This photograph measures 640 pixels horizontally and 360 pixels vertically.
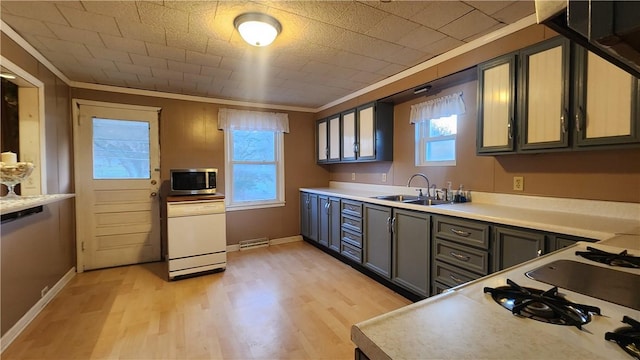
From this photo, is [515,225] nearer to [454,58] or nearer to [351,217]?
[454,58]

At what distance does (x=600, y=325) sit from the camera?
2.09ft

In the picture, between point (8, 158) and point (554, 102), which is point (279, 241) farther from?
point (554, 102)

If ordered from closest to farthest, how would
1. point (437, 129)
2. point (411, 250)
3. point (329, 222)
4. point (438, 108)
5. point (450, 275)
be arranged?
1. point (450, 275)
2. point (411, 250)
3. point (438, 108)
4. point (437, 129)
5. point (329, 222)

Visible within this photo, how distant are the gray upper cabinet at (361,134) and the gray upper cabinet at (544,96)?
63.7 inches

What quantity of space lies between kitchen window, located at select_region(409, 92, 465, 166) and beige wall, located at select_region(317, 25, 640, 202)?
68mm

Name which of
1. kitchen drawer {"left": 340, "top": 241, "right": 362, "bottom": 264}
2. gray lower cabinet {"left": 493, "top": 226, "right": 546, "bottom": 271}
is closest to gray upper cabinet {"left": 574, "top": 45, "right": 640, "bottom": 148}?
gray lower cabinet {"left": 493, "top": 226, "right": 546, "bottom": 271}

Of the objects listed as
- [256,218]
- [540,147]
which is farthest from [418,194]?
[256,218]

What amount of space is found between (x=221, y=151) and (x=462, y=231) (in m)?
3.38

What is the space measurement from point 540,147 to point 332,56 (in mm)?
1819

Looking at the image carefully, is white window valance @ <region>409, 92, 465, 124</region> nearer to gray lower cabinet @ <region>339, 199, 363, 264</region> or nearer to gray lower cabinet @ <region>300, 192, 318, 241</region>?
gray lower cabinet @ <region>339, 199, 363, 264</region>

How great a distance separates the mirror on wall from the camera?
7.73 feet

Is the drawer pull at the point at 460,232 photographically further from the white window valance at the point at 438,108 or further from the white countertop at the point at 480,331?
the white window valance at the point at 438,108

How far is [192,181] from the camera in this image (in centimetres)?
356

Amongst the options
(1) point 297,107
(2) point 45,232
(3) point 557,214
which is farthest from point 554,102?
(2) point 45,232
